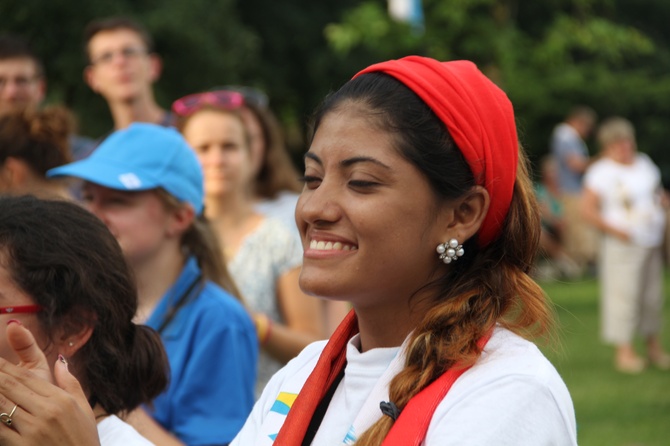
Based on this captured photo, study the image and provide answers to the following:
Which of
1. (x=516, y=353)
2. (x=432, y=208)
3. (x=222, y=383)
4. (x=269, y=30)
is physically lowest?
(x=269, y=30)

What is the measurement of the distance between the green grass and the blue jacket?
269 cm

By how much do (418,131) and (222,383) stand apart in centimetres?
172

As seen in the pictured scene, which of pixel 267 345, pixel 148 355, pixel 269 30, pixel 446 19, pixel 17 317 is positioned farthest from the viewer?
pixel 269 30

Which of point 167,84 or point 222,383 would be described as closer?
point 222,383

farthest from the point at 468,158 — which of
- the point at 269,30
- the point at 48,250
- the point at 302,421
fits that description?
the point at 269,30

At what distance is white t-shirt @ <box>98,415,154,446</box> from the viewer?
2.86 metres

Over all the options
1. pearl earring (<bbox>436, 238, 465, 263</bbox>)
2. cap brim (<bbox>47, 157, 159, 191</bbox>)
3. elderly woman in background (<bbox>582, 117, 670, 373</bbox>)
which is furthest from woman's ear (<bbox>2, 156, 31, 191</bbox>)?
elderly woman in background (<bbox>582, 117, 670, 373</bbox>)

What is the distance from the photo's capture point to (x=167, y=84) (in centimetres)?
1767

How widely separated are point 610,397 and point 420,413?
8317 millimetres

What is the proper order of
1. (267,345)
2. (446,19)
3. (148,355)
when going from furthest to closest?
(446,19) → (267,345) → (148,355)

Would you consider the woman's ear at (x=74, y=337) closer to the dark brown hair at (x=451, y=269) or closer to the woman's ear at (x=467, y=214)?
the dark brown hair at (x=451, y=269)

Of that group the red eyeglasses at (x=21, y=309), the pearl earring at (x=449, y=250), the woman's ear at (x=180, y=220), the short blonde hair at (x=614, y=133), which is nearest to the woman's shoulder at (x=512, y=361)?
the pearl earring at (x=449, y=250)

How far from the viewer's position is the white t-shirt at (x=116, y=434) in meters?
2.86

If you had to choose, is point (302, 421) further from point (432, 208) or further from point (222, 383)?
point (222, 383)
